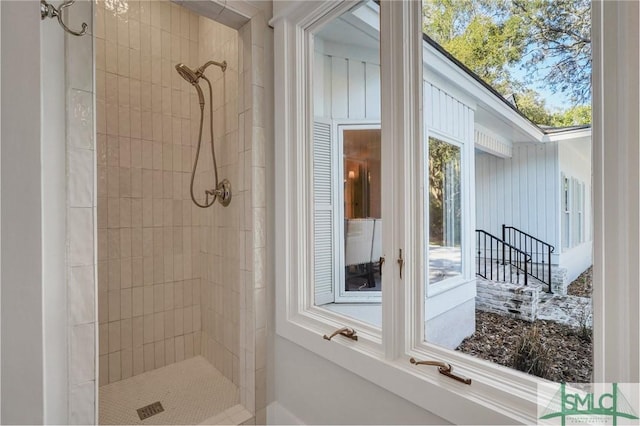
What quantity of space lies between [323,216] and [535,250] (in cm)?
103

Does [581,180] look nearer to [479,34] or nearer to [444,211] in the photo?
[444,211]

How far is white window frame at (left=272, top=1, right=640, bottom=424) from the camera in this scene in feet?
2.67

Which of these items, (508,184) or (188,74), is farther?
(188,74)

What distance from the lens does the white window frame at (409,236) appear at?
0.81m

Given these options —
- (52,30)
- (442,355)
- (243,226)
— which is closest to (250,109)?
(243,226)

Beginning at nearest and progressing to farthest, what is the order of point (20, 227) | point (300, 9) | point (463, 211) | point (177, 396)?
point (20, 227) < point (463, 211) < point (300, 9) < point (177, 396)

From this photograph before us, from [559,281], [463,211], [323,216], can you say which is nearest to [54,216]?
[323,216]

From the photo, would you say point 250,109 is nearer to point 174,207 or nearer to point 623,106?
point 174,207

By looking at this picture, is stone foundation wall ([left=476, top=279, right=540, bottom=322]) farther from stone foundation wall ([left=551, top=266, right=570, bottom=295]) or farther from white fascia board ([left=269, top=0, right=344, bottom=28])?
white fascia board ([left=269, top=0, right=344, bottom=28])

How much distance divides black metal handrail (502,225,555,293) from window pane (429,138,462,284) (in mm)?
212

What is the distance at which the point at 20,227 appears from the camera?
14.0 inches

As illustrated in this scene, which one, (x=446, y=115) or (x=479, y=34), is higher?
(x=479, y=34)

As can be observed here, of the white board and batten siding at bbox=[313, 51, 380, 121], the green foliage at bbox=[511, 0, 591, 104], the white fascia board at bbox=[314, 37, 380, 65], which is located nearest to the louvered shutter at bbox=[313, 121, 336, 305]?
the white board and batten siding at bbox=[313, 51, 380, 121]

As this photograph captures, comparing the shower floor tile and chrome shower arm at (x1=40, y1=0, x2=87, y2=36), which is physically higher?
chrome shower arm at (x1=40, y1=0, x2=87, y2=36)
